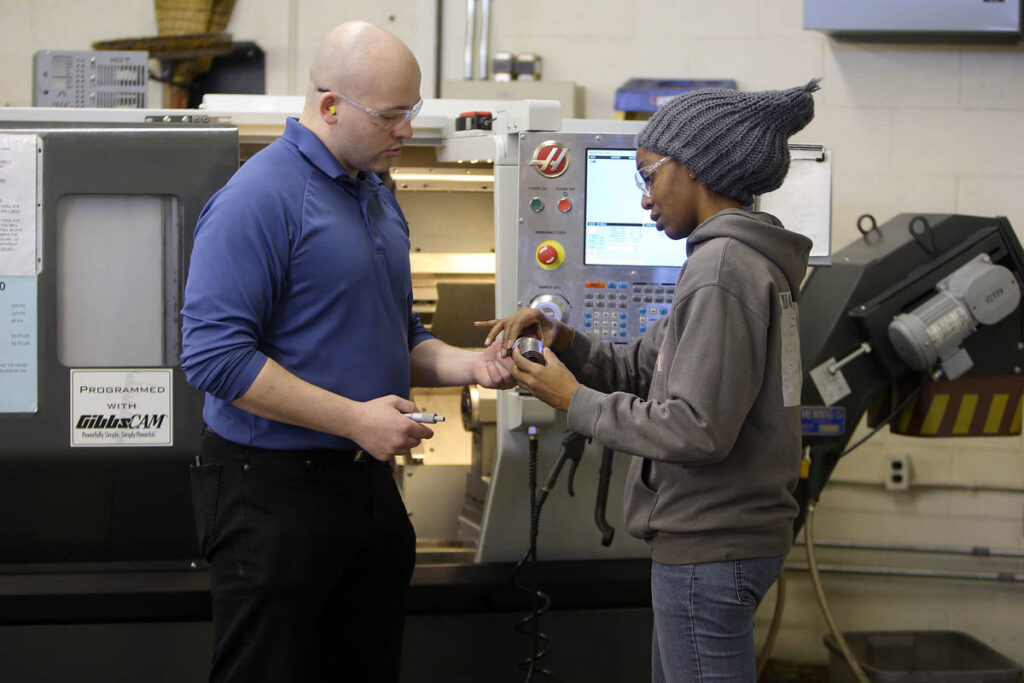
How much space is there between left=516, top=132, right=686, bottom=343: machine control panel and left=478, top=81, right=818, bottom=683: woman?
1.95 ft

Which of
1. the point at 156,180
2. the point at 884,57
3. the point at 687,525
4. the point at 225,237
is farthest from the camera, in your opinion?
the point at 884,57

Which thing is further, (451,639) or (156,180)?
(451,639)

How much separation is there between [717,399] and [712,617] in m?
0.31

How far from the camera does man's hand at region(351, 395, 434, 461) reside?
5.10ft

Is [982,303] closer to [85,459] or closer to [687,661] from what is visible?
[687,661]

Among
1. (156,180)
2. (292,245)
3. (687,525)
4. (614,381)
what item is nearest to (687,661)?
(687,525)

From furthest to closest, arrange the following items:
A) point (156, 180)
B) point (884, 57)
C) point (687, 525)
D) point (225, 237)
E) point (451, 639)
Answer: point (884, 57) < point (451, 639) < point (156, 180) < point (225, 237) < point (687, 525)

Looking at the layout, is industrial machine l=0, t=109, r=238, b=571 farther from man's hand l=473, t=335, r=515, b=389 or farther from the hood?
the hood

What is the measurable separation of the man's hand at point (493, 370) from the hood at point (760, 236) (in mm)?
463

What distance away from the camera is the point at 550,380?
1.59m

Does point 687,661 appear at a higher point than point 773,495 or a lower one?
lower

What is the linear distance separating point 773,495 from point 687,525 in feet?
0.43

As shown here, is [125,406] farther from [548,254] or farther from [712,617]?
[712,617]

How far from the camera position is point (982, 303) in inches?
95.9
